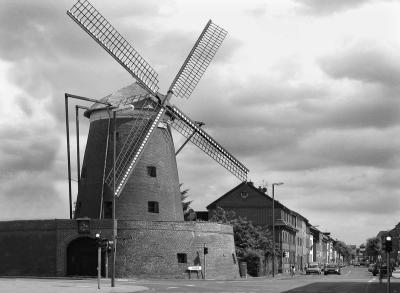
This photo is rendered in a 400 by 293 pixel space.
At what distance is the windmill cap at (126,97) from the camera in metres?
57.3

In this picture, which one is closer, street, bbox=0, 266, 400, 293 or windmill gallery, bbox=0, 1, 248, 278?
street, bbox=0, 266, 400, 293

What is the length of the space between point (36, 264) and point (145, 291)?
21.6 meters

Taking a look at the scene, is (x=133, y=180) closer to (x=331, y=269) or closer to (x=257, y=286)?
(x=257, y=286)

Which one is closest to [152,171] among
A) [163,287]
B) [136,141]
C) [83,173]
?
[136,141]

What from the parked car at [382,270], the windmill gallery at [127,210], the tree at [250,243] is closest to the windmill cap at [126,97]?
the windmill gallery at [127,210]

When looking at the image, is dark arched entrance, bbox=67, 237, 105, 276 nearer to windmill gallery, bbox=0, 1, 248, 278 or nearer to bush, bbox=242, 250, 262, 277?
windmill gallery, bbox=0, 1, 248, 278

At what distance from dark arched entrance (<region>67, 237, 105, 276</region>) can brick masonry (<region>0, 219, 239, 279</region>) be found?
0.69 m

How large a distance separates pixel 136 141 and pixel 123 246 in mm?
8262

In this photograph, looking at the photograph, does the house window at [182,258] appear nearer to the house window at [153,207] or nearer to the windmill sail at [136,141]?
the house window at [153,207]

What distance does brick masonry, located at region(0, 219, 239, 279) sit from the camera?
185 ft

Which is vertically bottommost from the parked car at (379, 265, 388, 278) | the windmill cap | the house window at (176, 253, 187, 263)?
the parked car at (379, 265, 388, 278)

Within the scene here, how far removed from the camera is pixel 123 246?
56.6m

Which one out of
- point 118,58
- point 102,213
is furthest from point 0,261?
point 118,58

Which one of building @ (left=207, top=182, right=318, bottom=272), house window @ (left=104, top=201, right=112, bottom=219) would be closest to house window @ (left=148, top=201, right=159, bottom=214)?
house window @ (left=104, top=201, right=112, bottom=219)
